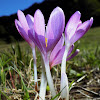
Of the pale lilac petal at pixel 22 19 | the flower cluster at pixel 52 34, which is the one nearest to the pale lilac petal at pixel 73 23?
the flower cluster at pixel 52 34

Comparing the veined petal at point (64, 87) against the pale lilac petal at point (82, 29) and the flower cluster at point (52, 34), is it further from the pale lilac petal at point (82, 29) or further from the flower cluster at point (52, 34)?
the pale lilac petal at point (82, 29)

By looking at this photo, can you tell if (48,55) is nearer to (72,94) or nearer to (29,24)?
(29,24)

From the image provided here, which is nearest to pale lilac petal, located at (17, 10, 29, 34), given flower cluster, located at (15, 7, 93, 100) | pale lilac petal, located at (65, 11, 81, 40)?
flower cluster, located at (15, 7, 93, 100)

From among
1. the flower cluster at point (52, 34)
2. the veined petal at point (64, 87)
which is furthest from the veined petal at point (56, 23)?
the veined petal at point (64, 87)

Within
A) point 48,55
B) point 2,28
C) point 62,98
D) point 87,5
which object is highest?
point 87,5

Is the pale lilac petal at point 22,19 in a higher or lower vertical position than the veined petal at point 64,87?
higher

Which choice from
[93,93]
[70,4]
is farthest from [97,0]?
[93,93]

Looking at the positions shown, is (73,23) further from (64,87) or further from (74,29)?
(64,87)

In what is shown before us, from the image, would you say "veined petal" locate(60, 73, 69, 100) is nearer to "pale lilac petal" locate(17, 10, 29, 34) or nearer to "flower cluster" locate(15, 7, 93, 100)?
"flower cluster" locate(15, 7, 93, 100)

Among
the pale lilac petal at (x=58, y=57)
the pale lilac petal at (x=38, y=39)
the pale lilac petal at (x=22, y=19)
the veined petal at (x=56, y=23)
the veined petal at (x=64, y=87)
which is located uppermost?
the pale lilac petal at (x=22, y=19)
